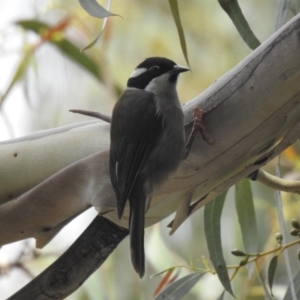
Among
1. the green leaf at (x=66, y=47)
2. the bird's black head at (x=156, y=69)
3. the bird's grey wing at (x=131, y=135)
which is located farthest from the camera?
the green leaf at (x=66, y=47)

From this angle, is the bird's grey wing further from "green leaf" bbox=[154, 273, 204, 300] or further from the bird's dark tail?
"green leaf" bbox=[154, 273, 204, 300]

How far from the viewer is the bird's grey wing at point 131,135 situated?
4.96 ft

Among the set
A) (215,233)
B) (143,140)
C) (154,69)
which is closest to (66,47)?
(154,69)

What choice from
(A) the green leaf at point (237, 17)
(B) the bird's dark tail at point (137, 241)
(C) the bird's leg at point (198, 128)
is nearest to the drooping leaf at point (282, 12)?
(A) the green leaf at point (237, 17)

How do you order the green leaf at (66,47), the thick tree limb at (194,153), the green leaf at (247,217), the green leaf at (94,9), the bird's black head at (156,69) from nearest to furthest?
the thick tree limb at (194,153), the green leaf at (94,9), the green leaf at (247,217), the bird's black head at (156,69), the green leaf at (66,47)

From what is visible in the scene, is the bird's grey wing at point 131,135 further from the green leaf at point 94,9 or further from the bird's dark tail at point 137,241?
the green leaf at point 94,9

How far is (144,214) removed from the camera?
4.97ft

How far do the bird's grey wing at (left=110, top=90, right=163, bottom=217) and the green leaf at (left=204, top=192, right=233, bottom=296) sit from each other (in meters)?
0.23

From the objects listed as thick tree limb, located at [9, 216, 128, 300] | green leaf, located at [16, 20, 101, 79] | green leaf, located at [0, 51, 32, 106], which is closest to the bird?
thick tree limb, located at [9, 216, 128, 300]

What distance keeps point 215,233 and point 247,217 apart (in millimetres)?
110

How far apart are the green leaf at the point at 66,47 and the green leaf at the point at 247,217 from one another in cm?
91

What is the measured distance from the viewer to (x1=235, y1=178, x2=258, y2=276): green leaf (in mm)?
1624

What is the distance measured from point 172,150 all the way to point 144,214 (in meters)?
0.20

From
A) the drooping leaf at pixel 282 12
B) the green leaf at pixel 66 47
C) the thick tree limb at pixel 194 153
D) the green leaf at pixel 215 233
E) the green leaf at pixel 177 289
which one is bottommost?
the green leaf at pixel 177 289
